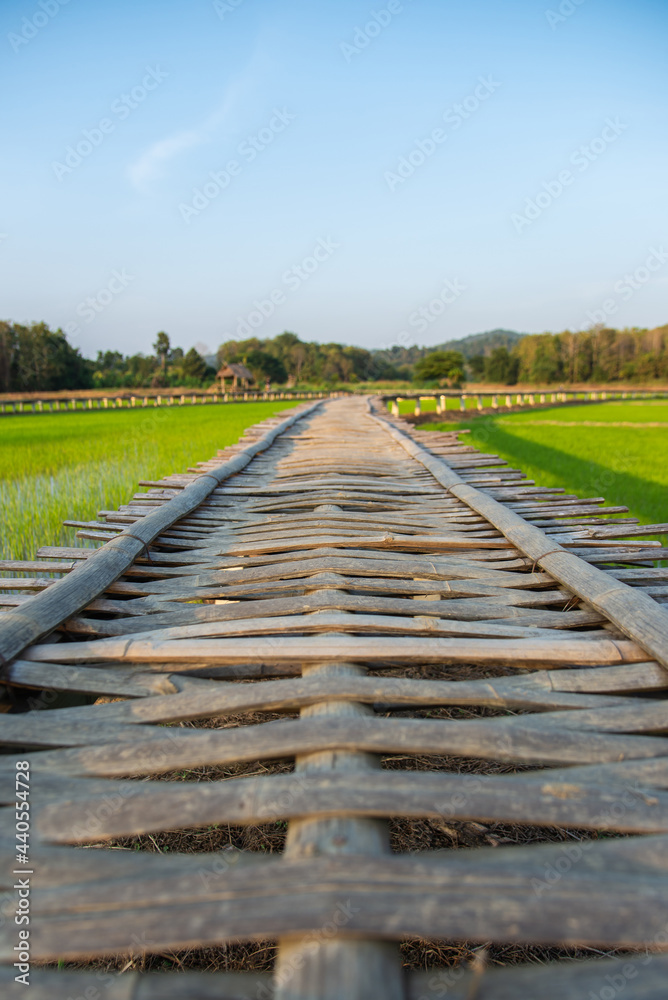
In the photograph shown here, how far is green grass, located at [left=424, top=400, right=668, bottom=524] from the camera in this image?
5.95 meters

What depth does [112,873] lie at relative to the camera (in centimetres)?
83

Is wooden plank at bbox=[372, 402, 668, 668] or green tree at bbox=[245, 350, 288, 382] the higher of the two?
green tree at bbox=[245, 350, 288, 382]

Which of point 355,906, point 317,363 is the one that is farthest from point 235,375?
point 355,906

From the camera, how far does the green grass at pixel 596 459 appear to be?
5.95m

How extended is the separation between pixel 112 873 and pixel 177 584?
1299mm

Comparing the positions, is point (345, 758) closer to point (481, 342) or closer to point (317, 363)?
point (317, 363)

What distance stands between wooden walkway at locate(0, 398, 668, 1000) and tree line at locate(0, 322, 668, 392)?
37.9 meters

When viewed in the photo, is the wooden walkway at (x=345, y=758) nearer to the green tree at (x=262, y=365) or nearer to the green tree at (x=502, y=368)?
the green tree at (x=262, y=365)

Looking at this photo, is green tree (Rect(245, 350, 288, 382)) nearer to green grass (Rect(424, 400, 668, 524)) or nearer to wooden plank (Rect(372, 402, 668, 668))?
green grass (Rect(424, 400, 668, 524))

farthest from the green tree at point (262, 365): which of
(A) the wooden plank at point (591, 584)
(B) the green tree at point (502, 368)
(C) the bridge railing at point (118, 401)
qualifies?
(A) the wooden plank at point (591, 584)

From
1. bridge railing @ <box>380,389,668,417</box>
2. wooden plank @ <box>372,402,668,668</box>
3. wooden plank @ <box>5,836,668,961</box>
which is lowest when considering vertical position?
wooden plank @ <box>5,836,668,961</box>

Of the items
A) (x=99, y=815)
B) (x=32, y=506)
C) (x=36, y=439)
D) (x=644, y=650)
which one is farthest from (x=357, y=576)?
(x=36, y=439)

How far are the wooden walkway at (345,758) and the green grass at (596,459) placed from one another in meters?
3.87

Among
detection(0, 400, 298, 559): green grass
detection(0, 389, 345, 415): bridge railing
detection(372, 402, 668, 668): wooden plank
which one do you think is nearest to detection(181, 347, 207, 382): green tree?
detection(0, 389, 345, 415): bridge railing
